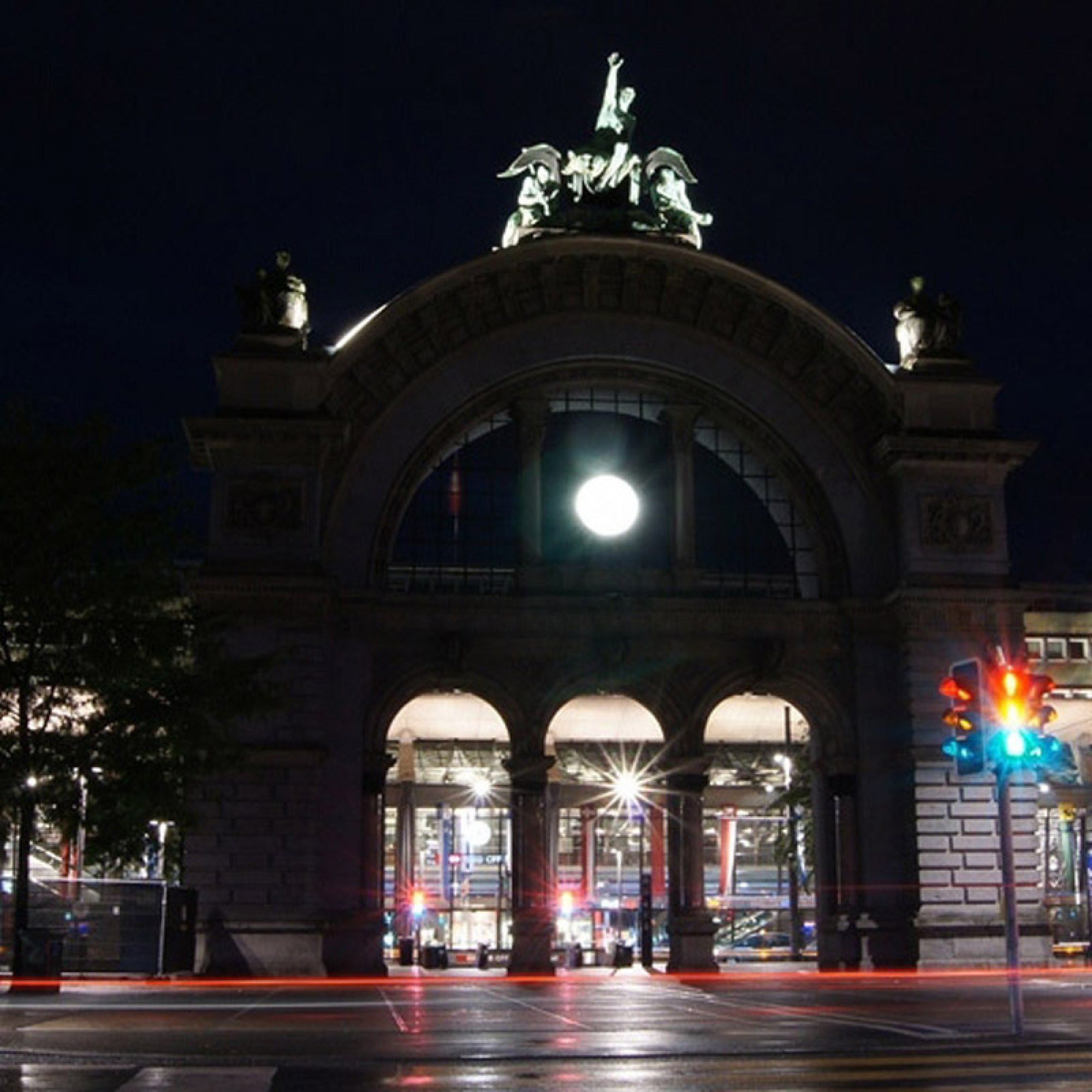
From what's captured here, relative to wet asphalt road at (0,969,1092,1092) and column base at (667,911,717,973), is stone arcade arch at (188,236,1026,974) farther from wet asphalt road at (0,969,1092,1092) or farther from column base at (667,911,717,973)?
wet asphalt road at (0,969,1092,1092)

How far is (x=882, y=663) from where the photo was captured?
47.2m

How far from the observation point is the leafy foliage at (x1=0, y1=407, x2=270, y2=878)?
34281mm

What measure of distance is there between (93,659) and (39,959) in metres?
5.93

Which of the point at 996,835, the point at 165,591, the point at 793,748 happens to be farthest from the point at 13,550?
the point at 793,748

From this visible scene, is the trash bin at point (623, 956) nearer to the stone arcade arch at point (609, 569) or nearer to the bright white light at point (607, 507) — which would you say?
the stone arcade arch at point (609, 569)

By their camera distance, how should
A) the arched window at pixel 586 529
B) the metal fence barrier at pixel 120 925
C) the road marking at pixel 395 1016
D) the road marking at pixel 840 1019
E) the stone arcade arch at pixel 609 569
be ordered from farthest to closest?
the arched window at pixel 586 529, the stone arcade arch at pixel 609 569, the metal fence barrier at pixel 120 925, the road marking at pixel 395 1016, the road marking at pixel 840 1019

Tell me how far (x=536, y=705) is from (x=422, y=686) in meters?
3.13

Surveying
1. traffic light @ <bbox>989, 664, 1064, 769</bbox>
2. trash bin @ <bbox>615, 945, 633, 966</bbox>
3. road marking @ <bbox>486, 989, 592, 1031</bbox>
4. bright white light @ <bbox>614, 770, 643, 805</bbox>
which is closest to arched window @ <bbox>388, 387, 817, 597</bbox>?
bright white light @ <bbox>614, 770, 643, 805</bbox>

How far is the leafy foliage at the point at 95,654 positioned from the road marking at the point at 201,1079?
17286mm

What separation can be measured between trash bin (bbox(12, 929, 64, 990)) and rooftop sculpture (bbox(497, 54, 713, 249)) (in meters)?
24.5

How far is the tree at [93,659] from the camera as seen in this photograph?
3425 cm

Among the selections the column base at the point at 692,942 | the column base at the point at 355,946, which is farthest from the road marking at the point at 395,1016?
the column base at the point at 692,942

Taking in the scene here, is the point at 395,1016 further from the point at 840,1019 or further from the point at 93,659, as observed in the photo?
the point at 93,659

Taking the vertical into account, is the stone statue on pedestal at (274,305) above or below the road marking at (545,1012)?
above
